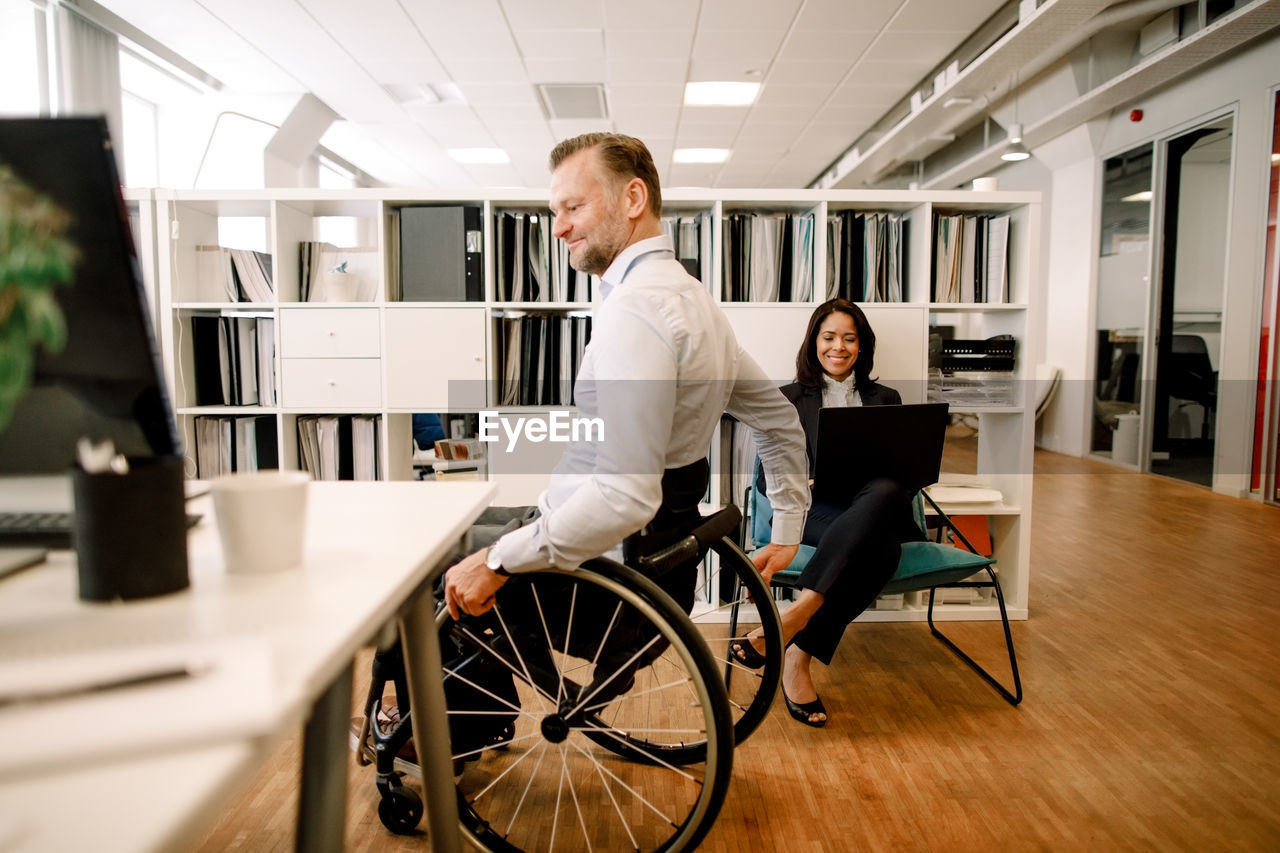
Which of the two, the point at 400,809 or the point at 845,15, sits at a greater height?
the point at 845,15

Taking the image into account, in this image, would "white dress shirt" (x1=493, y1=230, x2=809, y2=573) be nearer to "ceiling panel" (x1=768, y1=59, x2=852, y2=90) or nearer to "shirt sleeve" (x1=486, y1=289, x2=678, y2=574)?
"shirt sleeve" (x1=486, y1=289, x2=678, y2=574)

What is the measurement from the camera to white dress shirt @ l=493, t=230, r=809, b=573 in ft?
3.90

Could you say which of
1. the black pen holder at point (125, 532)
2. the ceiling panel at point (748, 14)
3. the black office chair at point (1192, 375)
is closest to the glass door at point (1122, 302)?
the black office chair at point (1192, 375)

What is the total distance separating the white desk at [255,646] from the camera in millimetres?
378

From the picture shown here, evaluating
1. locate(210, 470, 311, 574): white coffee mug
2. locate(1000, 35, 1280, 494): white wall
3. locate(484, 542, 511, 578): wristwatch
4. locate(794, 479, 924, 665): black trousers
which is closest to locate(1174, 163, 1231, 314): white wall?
locate(1000, 35, 1280, 494): white wall

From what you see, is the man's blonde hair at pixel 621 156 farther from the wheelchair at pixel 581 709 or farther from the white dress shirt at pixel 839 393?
the white dress shirt at pixel 839 393

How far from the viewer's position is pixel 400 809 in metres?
1.56

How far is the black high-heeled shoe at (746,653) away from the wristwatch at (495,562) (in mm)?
953

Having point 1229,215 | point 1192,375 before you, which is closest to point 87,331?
point 1229,215

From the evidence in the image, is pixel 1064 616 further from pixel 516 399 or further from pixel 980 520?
pixel 516 399

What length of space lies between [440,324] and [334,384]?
0.44m

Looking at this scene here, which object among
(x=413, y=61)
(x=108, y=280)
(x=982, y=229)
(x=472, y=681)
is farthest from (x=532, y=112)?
(x=108, y=280)

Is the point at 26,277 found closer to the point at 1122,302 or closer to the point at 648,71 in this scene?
the point at 648,71

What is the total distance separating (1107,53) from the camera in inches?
215
